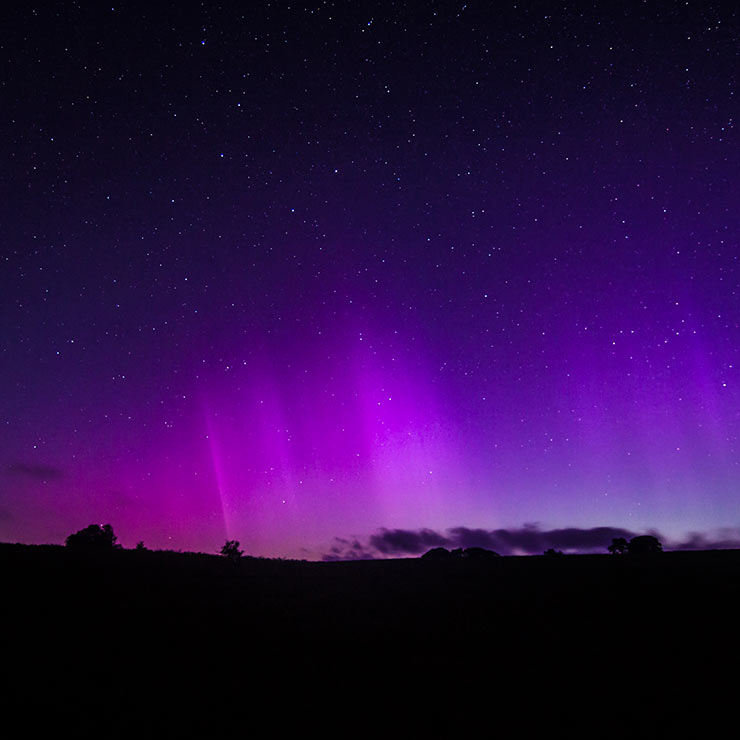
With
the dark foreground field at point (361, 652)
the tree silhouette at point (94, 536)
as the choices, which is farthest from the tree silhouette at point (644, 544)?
the tree silhouette at point (94, 536)

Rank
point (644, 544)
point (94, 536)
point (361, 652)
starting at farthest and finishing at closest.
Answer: point (94, 536)
point (644, 544)
point (361, 652)

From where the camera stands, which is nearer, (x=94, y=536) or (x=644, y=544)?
(x=644, y=544)

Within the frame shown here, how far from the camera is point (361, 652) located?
10914mm

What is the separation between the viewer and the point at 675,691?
8.86 metres

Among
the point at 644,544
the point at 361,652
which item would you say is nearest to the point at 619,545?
the point at 644,544

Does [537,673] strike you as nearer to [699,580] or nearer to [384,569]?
[699,580]

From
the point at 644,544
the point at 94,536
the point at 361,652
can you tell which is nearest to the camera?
the point at 361,652

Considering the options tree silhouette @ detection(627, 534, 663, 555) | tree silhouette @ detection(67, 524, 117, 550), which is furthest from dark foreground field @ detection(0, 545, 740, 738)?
tree silhouette @ detection(67, 524, 117, 550)

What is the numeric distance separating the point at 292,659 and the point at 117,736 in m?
3.73

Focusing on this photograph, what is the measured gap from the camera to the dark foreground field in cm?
817

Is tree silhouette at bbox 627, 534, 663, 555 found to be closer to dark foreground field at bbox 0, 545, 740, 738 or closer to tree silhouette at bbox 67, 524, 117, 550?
dark foreground field at bbox 0, 545, 740, 738

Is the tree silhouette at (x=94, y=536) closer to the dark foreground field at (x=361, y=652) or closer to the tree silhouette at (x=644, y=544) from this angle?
the dark foreground field at (x=361, y=652)

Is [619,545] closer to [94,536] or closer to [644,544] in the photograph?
[644,544]

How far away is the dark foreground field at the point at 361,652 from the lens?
8172 millimetres
